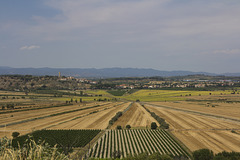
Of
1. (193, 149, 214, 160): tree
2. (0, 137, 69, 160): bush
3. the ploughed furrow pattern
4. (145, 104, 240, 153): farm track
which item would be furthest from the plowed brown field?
(0, 137, 69, 160): bush

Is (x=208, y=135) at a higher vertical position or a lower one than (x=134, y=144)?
higher

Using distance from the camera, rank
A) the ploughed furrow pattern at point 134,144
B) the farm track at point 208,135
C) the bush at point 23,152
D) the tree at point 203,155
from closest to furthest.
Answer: the bush at point 23,152 → the tree at point 203,155 → the ploughed furrow pattern at point 134,144 → the farm track at point 208,135

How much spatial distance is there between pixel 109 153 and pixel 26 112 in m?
62.5

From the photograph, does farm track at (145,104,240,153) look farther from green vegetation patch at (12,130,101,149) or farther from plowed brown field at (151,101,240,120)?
green vegetation patch at (12,130,101,149)

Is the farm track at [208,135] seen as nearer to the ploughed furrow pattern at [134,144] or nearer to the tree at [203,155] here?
the ploughed furrow pattern at [134,144]

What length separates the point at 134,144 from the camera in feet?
150

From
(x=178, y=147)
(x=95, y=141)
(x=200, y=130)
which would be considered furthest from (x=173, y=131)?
(x=95, y=141)

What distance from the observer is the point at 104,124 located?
6838cm

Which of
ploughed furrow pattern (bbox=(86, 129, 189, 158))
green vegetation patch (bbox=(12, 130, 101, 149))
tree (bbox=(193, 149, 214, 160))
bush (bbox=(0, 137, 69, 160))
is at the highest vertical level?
bush (bbox=(0, 137, 69, 160))

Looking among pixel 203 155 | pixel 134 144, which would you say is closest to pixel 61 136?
pixel 134 144

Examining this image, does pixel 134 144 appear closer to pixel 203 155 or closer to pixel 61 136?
pixel 203 155

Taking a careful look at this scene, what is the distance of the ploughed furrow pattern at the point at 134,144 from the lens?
40312 mm

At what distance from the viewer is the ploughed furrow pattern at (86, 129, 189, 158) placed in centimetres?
4031

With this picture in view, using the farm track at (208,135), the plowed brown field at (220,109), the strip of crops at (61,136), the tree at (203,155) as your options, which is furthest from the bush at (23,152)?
the plowed brown field at (220,109)
